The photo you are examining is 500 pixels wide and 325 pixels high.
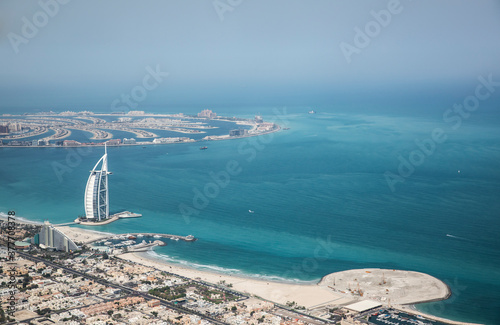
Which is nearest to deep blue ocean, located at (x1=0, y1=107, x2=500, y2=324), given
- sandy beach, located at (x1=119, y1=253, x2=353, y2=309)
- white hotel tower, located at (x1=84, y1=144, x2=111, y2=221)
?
sandy beach, located at (x1=119, y1=253, x2=353, y2=309)

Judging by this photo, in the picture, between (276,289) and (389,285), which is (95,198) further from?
(389,285)

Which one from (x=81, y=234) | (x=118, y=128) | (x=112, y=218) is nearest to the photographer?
(x=81, y=234)

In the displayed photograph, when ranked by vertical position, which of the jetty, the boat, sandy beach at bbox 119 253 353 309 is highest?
the jetty

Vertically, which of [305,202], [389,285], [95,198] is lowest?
[389,285]

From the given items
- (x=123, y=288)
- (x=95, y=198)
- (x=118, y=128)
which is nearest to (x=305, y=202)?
(x=95, y=198)

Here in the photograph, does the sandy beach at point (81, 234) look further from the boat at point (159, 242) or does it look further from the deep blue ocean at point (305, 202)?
the boat at point (159, 242)

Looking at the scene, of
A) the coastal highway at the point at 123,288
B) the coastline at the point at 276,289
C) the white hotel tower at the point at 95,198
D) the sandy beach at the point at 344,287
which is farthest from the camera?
the white hotel tower at the point at 95,198

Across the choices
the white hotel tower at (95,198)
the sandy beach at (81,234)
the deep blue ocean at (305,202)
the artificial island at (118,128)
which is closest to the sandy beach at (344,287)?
the deep blue ocean at (305,202)

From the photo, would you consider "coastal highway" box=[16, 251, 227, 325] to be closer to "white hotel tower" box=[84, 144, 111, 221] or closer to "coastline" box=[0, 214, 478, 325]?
"coastline" box=[0, 214, 478, 325]
